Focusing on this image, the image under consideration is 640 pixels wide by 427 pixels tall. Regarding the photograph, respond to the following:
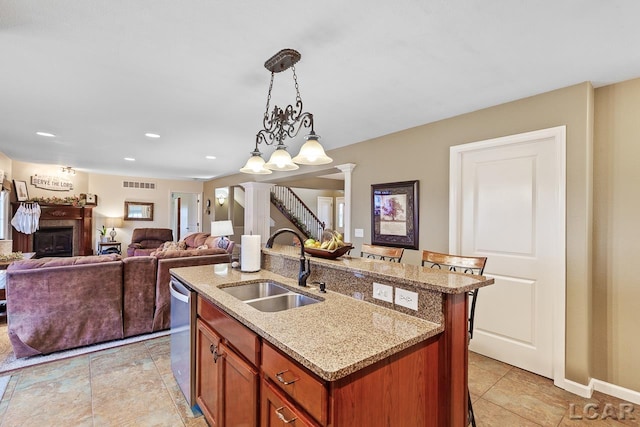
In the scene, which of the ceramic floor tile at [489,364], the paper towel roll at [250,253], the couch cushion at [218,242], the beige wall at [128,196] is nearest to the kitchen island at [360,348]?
the paper towel roll at [250,253]

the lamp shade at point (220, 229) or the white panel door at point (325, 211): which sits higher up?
the white panel door at point (325, 211)

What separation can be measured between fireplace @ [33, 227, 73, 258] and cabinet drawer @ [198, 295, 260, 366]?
759 cm

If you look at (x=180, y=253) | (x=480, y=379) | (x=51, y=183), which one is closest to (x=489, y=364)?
(x=480, y=379)

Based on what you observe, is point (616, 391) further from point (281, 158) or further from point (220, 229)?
point (220, 229)

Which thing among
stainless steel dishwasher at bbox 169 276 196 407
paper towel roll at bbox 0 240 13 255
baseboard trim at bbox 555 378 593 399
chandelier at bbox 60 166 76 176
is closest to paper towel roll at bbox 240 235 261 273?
stainless steel dishwasher at bbox 169 276 196 407

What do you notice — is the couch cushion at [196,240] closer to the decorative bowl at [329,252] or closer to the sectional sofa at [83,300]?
the sectional sofa at [83,300]

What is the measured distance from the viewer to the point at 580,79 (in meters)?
2.31

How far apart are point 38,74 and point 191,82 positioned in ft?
3.66

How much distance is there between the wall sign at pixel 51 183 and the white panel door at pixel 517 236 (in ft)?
28.7

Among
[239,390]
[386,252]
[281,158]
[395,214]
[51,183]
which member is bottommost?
[239,390]

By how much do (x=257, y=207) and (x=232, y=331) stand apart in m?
5.44

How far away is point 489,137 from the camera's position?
291 cm

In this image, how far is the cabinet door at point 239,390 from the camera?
1336 millimetres

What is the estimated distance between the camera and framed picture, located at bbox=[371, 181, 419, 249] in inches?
138
